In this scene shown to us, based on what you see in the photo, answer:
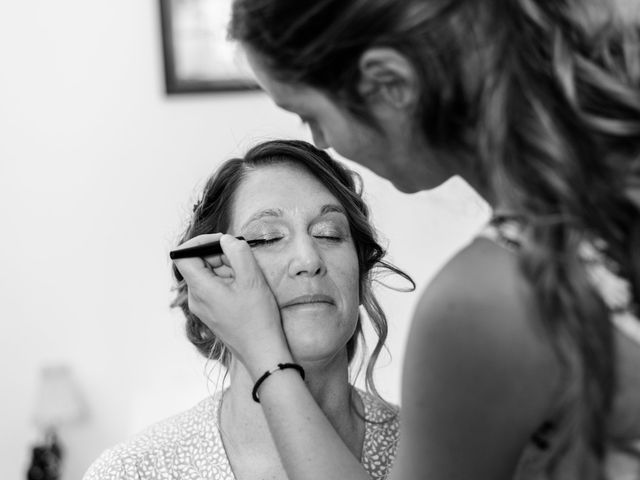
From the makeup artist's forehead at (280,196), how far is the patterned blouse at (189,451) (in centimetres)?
37

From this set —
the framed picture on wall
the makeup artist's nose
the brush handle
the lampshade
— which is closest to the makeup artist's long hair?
the brush handle

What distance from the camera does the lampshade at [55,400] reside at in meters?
3.30

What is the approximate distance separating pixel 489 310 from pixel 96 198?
9.30 ft

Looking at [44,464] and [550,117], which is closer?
[550,117]

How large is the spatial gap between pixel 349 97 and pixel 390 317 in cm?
266

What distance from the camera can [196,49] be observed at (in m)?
3.46

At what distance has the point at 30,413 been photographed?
3.46m

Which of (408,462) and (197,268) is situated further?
(197,268)

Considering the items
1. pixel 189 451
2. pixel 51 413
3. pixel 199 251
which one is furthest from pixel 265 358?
pixel 51 413

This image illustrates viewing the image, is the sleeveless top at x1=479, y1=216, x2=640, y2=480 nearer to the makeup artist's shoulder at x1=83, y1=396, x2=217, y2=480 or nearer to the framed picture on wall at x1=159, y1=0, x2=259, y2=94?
the makeup artist's shoulder at x1=83, y1=396, x2=217, y2=480

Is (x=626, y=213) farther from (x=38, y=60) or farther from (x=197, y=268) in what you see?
(x=38, y=60)

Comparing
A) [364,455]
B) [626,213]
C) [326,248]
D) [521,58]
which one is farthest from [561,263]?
[364,455]

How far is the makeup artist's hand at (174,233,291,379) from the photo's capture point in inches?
46.6

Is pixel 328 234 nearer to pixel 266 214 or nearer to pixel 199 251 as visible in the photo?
pixel 266 214
